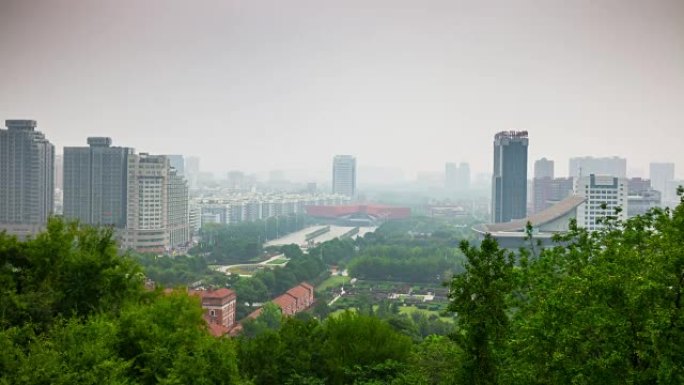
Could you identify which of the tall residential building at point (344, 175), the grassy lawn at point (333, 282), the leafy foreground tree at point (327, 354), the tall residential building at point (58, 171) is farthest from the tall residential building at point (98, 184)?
the tall residential building at point (344, 175)

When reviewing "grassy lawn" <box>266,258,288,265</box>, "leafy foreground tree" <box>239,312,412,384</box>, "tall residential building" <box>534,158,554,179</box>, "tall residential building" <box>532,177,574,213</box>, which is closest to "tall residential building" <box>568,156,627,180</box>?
"tall residential building" <box>534,158,554,179</box>

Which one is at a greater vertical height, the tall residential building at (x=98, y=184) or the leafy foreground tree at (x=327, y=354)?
the tall residential building at (x=98, y=184)

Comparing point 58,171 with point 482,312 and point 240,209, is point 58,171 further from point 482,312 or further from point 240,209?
point 482,312

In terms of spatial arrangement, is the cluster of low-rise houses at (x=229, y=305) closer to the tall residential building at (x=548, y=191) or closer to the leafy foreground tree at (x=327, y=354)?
the leafy foreground tree at (x=327, y=354)

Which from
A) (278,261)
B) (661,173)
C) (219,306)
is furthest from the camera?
(661,173)

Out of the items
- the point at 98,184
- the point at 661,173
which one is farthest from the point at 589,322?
→ the point at 661,173

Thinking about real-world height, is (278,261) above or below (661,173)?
below

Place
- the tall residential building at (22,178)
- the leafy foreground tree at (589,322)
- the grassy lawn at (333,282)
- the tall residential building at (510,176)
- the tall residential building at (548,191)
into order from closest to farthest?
1. the leafy foreground tree at (589,322)
2. the grassy lawn at (333,282)
3. the tall residential building at (22,178)
4. the tall residential building at (510,176)
5. the tall residential building at (548,191)
